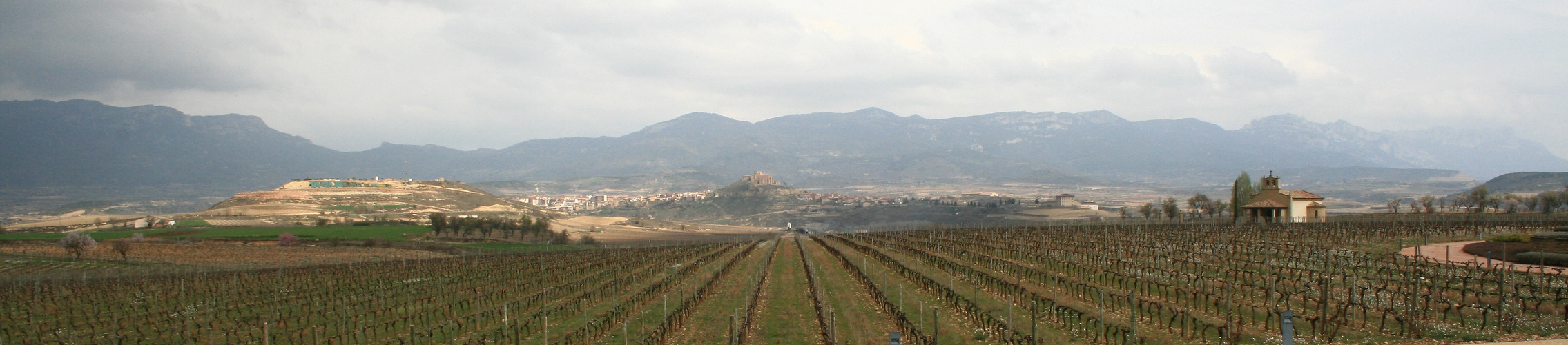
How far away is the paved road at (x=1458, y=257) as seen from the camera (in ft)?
70.0

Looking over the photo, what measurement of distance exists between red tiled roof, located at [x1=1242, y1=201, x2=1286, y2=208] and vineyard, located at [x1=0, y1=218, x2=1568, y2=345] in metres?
7.46

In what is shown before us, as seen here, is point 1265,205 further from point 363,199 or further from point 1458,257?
point 363,199

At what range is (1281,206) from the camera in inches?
2131

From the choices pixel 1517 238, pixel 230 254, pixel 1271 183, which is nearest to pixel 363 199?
pixel 230 254

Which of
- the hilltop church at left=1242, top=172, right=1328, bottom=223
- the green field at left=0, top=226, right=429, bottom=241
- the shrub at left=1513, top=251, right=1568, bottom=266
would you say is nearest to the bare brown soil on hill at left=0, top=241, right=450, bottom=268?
the green field at left=0, top=226, right=429, bottom=241

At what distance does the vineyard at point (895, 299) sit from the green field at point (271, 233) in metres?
32.8

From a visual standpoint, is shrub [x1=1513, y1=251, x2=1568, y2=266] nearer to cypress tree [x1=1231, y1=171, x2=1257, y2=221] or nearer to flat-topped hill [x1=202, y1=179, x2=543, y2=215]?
cypress tree [x1=1231, y1=171, x2=1257, y2=221]

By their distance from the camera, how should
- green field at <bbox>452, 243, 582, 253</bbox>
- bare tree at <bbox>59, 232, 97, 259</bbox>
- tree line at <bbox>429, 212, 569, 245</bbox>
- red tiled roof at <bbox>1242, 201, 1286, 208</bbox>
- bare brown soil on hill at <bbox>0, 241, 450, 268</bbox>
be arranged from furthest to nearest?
tree line at <bbox>429, 212, 569, 245</bbox> → green field at <bbox>452, 243, 582, 253</bbox> → bare tree at <bbox>59, 232, 97, 259</bbox> → red tiled roof at <bbox>1242, 201, 1286, 208</bbox> → bare brown soil on hill at <bbox>0, 241, 450, 268</bbox>

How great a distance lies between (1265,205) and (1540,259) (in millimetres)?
34027

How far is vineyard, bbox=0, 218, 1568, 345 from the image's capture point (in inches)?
629

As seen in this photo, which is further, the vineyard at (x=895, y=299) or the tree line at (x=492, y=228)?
the tree line at (x=492, y=228)

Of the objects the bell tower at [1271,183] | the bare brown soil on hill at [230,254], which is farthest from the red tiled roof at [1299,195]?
the bare brown soil on hill at [230,254]

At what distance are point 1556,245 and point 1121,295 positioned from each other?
1620cm

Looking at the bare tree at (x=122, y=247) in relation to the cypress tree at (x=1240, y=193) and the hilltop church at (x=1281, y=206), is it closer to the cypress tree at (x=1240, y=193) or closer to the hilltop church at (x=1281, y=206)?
the hilltop church at (x=1281, y=206)
